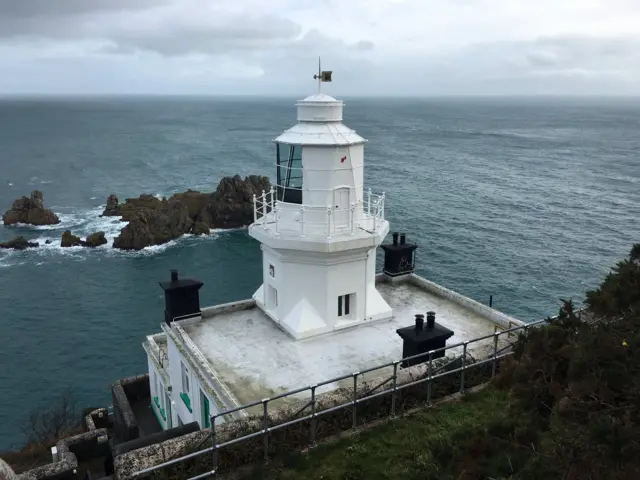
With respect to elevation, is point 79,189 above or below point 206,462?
below

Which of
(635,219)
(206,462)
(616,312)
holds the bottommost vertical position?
(635,219)

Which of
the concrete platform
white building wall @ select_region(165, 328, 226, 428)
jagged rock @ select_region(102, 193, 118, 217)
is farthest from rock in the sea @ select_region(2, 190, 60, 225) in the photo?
the concrete platform

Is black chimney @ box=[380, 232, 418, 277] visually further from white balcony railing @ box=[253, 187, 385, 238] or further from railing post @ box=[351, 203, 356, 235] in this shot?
Answer: railing post @ box=[351, 203, 356, 235]

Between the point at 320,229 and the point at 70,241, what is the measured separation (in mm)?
46798

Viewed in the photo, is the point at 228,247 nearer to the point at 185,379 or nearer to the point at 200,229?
the point at 200,229

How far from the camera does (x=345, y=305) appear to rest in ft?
49.0

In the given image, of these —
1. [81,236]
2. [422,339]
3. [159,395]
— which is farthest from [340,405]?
[81,236]

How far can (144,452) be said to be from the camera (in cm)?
752

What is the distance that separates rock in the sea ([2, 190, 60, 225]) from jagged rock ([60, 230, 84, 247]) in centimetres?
969

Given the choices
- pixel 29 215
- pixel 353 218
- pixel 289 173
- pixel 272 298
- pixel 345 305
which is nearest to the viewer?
pixel 289 173

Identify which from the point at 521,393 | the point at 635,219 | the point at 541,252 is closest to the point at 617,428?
the point at 521,393

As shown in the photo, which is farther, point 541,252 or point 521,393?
point 541,252

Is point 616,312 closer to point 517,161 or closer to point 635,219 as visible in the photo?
point 635,219

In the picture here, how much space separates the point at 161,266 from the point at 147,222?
388 inches
